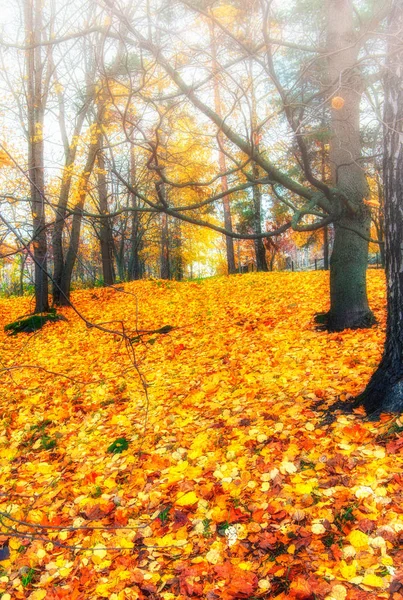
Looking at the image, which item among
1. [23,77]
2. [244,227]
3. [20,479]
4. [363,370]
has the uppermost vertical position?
[23,77]

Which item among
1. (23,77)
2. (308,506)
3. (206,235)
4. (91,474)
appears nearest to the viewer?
(308,506)

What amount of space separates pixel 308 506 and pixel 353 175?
489cm

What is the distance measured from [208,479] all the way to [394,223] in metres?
2.41

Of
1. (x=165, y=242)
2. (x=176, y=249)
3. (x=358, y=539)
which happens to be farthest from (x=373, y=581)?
(x=176, y=249)

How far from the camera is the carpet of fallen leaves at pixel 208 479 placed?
2.24 metres

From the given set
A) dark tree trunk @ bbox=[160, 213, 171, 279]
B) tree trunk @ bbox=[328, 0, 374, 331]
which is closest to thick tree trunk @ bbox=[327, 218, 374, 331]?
tree trunk @ bbox=[328, 0, 374, 331]

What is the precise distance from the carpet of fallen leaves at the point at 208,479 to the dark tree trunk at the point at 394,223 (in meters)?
0.29

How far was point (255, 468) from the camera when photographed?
10.1 ft

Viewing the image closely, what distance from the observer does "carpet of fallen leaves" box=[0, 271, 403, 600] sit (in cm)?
224

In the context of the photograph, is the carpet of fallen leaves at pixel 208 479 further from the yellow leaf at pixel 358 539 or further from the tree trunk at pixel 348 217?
the tree trunk at pixel 348 217

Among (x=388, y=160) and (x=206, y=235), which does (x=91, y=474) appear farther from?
(x=206, y=235)

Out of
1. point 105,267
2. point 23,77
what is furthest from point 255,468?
point 105,267

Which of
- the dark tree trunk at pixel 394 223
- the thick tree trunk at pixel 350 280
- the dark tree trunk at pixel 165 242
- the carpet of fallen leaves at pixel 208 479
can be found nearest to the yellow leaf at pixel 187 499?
the carpet of fallen leaves at pixel 208 479

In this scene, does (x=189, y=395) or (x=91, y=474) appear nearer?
(x=91, y=474)
